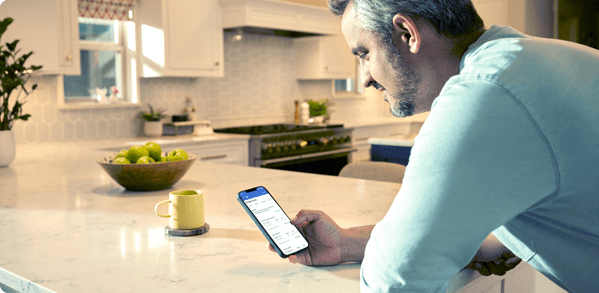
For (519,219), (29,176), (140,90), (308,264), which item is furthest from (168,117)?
(519,219)

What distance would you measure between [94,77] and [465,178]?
13.7ft

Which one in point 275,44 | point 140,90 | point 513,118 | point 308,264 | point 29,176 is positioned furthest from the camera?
point 275,44

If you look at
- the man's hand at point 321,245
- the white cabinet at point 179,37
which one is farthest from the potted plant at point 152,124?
the man's hand at point 321,245

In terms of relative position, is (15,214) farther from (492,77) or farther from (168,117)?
(168,117)

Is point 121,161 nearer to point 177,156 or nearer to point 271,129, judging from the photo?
point 177,156

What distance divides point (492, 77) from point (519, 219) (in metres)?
0.28

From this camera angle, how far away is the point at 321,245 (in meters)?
1.00

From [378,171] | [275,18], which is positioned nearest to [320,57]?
[275,18]

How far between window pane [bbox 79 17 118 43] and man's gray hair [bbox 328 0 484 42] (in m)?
3.79

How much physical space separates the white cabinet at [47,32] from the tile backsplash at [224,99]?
40 centimetres

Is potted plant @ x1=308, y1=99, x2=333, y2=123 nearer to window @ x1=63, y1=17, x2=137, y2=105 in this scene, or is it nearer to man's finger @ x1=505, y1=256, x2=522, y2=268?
window @ x1=63, y1=17, x2=137, y2=105

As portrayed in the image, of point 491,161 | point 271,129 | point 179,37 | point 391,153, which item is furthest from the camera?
point 271,129

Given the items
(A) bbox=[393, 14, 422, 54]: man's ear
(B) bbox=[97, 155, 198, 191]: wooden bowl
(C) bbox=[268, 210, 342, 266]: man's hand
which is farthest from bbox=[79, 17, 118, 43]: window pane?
(A) bbox=[393, 14, 422, 54]: man's ear

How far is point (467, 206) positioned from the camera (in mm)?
602
